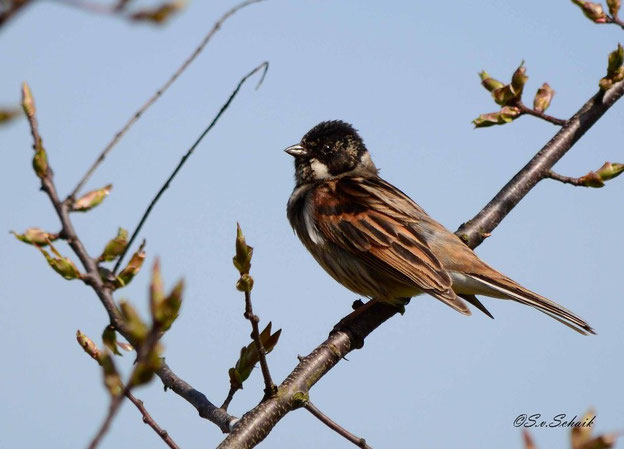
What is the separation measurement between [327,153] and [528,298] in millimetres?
2494

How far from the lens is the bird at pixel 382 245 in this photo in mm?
6074

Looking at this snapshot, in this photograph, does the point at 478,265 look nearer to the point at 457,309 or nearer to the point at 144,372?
the point at 457,309

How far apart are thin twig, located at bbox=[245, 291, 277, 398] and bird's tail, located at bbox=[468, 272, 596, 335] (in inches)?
104

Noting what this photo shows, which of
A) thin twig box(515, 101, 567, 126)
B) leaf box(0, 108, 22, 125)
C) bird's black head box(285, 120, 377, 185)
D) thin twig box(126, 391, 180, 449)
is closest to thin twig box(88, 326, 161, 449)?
leaf box(0, 108, 22, 125)

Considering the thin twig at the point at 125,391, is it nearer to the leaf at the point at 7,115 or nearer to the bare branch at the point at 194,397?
the leaf at the point at 7,115

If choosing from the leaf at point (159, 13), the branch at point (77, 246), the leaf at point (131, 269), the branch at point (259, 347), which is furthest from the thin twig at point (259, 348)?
the leaf at point (159, 13)

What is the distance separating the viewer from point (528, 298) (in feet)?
19.7

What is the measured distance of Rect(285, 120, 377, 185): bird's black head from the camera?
25.1 ft

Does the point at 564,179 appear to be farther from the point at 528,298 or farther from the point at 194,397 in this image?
the point at 194,397

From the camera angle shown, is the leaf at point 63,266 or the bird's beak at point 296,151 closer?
the leaf at point 63,266

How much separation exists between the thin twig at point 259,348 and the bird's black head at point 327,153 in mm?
3904

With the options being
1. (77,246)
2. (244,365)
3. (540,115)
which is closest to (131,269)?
(77,246)

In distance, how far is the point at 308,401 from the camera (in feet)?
13.0

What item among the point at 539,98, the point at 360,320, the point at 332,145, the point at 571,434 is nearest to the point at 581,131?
the point at 539,98
